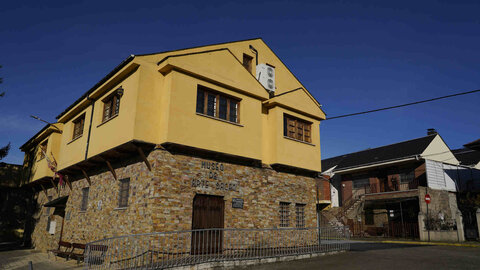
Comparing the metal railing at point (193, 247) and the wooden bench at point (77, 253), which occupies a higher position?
the metal railing at point (193, 247)

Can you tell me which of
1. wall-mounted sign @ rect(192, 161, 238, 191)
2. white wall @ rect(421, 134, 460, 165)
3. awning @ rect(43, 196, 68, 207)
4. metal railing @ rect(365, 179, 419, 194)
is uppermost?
white wall @ rect(421, 134, 460, 165)

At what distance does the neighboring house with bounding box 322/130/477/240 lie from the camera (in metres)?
25.9

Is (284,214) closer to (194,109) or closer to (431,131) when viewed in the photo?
(194,109)

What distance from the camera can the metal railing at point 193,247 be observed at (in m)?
10.5

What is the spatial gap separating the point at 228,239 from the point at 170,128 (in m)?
4.80

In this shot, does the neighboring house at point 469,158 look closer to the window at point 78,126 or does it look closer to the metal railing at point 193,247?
the metal railing at point 193,247

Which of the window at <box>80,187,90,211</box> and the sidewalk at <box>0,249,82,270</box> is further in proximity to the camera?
the window at <box>80,187,90,211</box>

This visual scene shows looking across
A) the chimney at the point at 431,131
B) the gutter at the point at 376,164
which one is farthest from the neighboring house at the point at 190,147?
the chimney at the point at 431,131

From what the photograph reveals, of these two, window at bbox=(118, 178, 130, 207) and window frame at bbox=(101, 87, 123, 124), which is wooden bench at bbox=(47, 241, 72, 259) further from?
window frame at bbox=(101, 87, 123, 124)

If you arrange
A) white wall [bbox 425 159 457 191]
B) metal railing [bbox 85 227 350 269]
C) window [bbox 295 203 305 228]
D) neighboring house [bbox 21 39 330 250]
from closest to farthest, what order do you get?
metal railing [bbox 85 227 350 269]
neighboring house [bbox 21 39 330 250]
window [bbox 295 203 305 228]
white wall [bbox 425 159 457 191]

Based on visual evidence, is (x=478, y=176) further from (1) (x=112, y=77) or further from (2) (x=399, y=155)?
(1) (x=112, y=77)

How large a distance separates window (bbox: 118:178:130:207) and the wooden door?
105 inches

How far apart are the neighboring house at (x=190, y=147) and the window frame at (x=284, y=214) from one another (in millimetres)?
51

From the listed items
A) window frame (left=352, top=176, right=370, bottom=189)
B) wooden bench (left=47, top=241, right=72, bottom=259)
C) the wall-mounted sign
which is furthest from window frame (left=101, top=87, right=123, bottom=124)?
window frame (left=352, top=176, right=370, bottom=189)
